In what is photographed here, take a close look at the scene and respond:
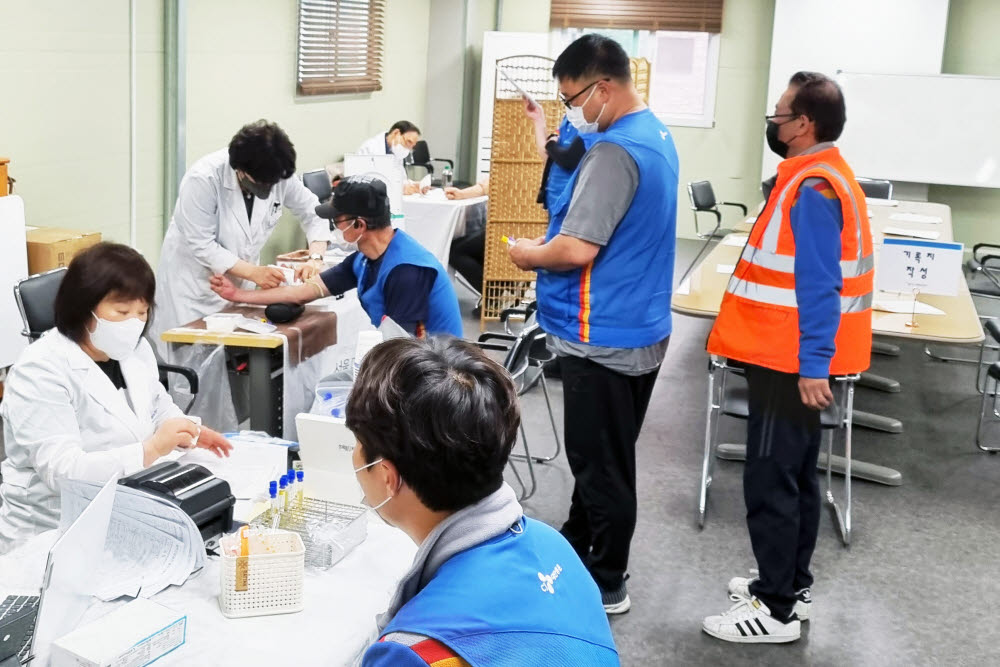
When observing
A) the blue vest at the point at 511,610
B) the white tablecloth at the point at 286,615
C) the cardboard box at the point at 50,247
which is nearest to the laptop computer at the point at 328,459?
the white tablecloth at the point at 286,615

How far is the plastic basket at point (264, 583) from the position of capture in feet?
5.85

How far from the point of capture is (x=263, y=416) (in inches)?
147

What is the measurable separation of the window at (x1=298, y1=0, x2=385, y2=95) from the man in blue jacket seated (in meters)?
6.04

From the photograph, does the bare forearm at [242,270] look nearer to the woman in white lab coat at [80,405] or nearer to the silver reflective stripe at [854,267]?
the woman in white lab coat at [80,405]

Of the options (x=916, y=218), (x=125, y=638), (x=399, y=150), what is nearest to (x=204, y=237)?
(x=125, y=638)

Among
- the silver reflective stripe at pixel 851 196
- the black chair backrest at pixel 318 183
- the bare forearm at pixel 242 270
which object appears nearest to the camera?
the silver reflective stripe at pixel 851 196

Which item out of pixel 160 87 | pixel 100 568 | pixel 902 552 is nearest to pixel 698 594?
pixel 902 552

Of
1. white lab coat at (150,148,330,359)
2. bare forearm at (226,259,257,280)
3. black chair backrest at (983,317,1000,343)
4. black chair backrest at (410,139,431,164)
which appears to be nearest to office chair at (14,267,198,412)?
white lab coat at (150,148,330,359)

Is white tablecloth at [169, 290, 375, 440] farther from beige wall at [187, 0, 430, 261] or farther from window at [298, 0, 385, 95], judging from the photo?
window at [298, 0, 385, 95]

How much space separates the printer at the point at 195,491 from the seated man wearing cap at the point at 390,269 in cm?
117

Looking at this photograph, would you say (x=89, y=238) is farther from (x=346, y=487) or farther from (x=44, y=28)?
(x=346, y=487)

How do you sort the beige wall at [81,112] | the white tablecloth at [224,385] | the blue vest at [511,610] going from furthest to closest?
the beige wall at [81,112] < the white tablecloth at [224,385] < the blue vest at [511,610]

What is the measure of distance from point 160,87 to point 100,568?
407cm

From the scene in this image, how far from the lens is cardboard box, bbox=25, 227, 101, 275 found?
4309mm
